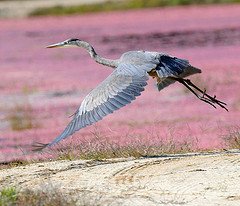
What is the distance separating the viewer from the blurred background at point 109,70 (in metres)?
11.8

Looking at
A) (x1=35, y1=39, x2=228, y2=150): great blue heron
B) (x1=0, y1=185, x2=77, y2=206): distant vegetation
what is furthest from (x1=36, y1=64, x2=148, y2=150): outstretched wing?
(x1=0, y1=185, x2=77, y2=206): distant vegetation

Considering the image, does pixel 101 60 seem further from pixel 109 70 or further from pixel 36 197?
pixel 109 70

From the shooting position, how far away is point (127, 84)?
8047 mm

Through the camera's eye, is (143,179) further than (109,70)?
No

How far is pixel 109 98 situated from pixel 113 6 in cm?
2524

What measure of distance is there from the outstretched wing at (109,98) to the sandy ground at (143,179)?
34cm

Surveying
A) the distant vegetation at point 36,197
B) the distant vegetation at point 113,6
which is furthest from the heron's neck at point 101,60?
the distant vegetation at point 113,6

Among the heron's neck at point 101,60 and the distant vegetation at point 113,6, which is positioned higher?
the heron's neck at point 101,60

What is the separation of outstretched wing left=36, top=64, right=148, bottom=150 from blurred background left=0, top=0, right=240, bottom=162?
0.70 meters

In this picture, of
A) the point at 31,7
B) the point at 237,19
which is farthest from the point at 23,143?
the point at 31,7

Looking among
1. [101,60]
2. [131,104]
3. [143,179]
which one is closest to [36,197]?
[143,179]

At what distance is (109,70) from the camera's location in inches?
765

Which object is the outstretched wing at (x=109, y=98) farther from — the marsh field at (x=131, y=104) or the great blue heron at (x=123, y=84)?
the marsh field at (x=131, y=104)

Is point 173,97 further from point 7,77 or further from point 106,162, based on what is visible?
point 106,162
